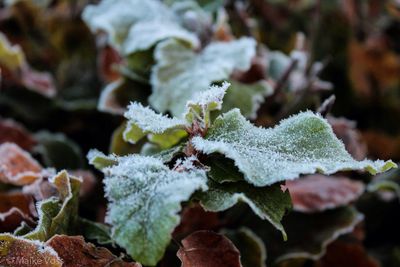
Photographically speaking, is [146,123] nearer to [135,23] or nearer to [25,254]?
[25,254]

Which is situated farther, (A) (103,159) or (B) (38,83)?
(B) (38,83)

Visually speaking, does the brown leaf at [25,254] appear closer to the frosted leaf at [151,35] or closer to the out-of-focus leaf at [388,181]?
the frosted leaf at [151,35]

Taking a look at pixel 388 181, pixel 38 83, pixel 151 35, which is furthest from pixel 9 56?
pixel 388 181

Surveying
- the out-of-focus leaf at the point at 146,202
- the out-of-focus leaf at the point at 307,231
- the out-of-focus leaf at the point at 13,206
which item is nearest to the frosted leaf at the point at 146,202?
the out-of-focus leaf at the point at 146,202

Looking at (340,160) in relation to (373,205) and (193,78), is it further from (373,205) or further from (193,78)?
(373,205)

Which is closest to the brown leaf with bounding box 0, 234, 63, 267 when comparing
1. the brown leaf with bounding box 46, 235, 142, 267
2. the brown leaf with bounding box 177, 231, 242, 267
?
the brown leaf with bounding box 46, 235, 142, 267
